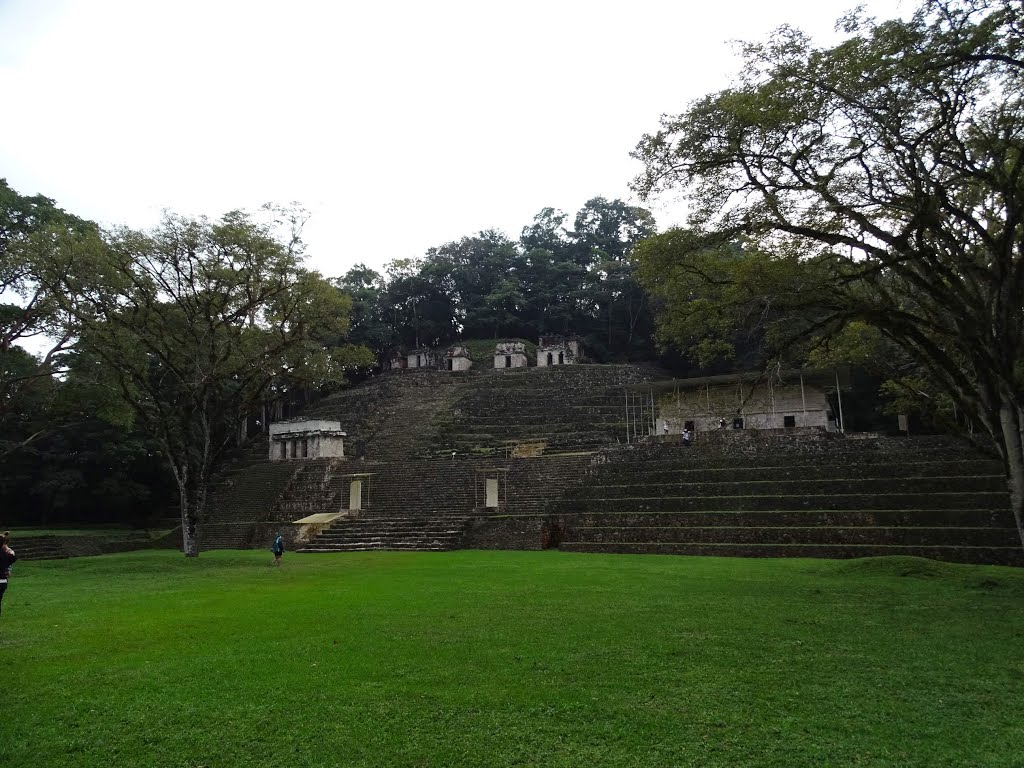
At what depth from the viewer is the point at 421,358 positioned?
56.6m

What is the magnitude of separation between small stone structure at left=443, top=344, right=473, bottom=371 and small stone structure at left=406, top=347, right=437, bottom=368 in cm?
185

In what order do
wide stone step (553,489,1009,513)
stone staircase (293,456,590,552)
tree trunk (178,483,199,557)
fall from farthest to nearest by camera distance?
stone staircase (293,456,590,552), tree trunk (178,483,199,557), wide stone step (553,489,1009,513)

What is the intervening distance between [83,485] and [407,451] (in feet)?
45.3

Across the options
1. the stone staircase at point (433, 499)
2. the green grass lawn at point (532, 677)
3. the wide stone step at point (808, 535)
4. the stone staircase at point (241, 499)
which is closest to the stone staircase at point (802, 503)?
the wide stone step at point (808, 535)

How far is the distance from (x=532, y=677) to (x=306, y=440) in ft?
102

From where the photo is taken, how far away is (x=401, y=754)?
4227 mm

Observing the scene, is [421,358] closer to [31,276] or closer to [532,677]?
[31,276]

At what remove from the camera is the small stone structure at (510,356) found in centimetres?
5322

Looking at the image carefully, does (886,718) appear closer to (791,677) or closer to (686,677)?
(791,677)

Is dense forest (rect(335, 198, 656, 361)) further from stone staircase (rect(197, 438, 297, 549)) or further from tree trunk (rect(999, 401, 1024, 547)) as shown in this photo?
tree trunk (rect(999, 401, 1024, 547))

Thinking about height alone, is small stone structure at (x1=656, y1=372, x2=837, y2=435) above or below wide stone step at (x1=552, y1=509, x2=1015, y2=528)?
above

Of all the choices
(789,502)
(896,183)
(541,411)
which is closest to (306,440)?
(541,411)

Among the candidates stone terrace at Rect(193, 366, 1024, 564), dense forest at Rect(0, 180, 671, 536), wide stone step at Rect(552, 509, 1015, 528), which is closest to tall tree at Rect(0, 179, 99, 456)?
dense forest at Rect(0, 180, 671, 536)

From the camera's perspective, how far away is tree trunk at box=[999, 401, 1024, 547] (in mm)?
10117
